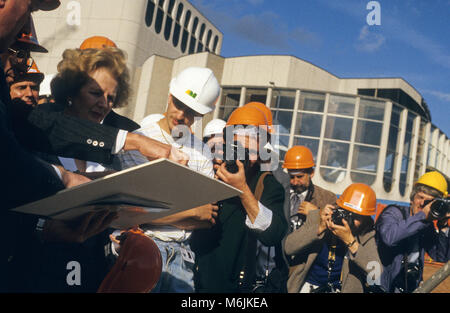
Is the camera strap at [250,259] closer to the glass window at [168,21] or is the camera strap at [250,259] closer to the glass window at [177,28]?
the glass window at [168,21]

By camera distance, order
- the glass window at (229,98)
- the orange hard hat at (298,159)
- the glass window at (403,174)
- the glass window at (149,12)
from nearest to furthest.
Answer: the orange hard hat at (298,159) → the glass window at (403,174) → the glass window at (229,98) → the glass window at (149,12)

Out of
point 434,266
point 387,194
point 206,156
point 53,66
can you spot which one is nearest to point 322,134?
point 387,194

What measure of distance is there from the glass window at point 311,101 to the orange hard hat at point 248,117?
2522 cm

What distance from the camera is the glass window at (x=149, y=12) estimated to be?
29.6 metres

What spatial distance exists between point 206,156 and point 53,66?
28131 millimetres

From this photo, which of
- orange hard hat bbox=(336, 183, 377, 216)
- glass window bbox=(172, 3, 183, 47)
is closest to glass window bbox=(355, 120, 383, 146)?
glass window bbox=(172, 3, 183, 47)

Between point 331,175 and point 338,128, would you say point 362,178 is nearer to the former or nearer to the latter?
point 331,175

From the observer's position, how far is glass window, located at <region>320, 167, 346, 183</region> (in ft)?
86.7

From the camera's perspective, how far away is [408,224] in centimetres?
361

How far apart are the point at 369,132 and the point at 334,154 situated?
117 inches

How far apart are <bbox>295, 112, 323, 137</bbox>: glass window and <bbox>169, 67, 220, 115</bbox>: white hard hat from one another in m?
24.9

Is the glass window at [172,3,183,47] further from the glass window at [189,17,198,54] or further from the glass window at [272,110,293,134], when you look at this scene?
the glass window at [272,110,293,134]

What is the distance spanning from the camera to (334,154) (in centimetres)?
2688

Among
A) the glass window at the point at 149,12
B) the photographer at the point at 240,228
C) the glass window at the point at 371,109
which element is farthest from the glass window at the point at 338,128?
the photographer at the point at 240,228
